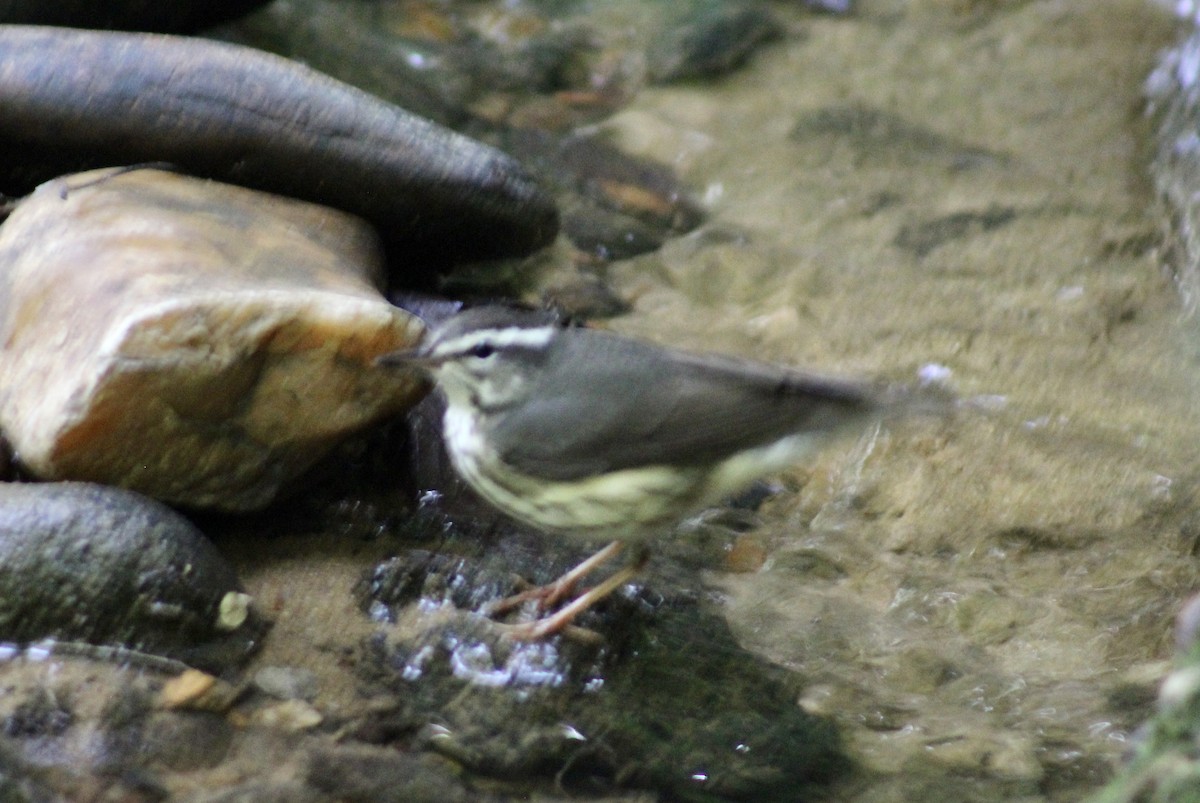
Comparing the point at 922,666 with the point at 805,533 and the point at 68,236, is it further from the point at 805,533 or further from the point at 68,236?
the point at 68,236

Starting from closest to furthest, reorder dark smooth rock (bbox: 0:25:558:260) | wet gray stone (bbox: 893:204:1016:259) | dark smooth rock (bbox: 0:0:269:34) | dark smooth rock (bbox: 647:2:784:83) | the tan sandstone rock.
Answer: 1. the tan sandstone rock
2. dark smooth rock (bbox: 0:25:558:260)
3. dark smooth rock (bbox: 0:0:269:34)
4. wet gray stone (bbox: 893:204:1016:259)
5. dark smooth rock (bbox: 647:2:784:83)

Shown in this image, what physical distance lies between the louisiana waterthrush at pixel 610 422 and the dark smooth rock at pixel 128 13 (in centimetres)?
309

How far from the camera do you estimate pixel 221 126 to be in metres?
5.70

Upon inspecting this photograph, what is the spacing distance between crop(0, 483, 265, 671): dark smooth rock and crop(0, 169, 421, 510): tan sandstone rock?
0.71ft

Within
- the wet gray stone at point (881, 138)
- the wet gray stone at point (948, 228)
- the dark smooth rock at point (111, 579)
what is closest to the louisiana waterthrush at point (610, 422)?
the dark smooth rock at point (111, 579)

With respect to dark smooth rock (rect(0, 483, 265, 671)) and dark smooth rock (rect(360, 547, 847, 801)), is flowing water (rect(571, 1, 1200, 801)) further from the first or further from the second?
dark smooth rock (rect(0, 483, 265, 671))

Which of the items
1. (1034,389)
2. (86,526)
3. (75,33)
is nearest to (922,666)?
(1034,389)

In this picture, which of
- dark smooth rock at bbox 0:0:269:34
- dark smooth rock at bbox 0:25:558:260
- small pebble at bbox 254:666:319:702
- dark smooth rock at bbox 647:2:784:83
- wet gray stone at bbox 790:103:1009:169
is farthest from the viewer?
dark smooth rock at bbox 647:2:784:83

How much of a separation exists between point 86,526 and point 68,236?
1243 millimetres

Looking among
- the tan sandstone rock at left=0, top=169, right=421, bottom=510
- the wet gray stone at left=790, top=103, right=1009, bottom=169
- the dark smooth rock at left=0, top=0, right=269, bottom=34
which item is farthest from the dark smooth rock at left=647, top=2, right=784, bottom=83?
the tan sandstone rock at left=0, top=169, right=421, bottom=510

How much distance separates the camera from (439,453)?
5.39 metres

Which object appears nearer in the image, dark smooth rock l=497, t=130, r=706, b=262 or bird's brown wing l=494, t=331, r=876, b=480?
bird's brown wing l=494, t=331, r=876, b=480

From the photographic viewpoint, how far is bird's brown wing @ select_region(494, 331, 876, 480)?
4586mm

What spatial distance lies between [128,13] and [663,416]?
4.01 meters
